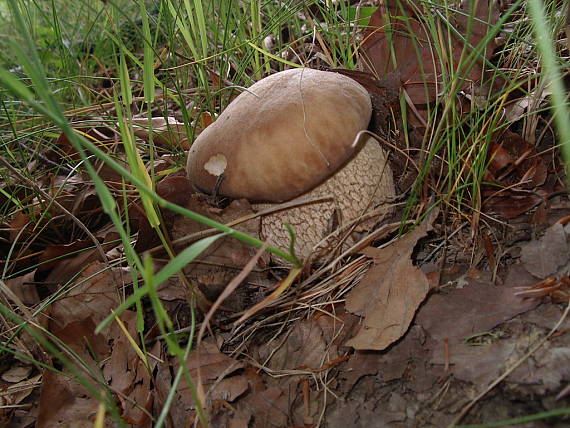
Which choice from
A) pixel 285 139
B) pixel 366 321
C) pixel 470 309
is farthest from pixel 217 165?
pixel 470 309

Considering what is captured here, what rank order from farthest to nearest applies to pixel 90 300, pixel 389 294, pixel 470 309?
pixel 90 300 < pixel 389 294 < pixel 470 309

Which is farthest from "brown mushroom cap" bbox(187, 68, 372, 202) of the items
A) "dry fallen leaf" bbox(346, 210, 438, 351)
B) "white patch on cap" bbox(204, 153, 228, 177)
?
"dry fallen leaf" bbox(346, 210, 438, 351)

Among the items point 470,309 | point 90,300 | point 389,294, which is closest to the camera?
point 470,309

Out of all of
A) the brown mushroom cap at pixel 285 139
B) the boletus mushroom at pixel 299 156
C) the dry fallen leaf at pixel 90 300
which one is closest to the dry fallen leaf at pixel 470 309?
the boletus mushroom at pixel 299 156

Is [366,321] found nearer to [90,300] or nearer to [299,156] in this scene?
[299,156]

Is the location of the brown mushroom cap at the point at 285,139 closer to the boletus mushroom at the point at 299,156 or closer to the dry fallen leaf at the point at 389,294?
the boletus mushroom at the point at 299,156

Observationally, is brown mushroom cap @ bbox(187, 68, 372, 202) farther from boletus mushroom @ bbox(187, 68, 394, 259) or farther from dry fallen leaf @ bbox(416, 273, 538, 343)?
dry fallen leaf @ bbox(416, 273, 538, 343)
